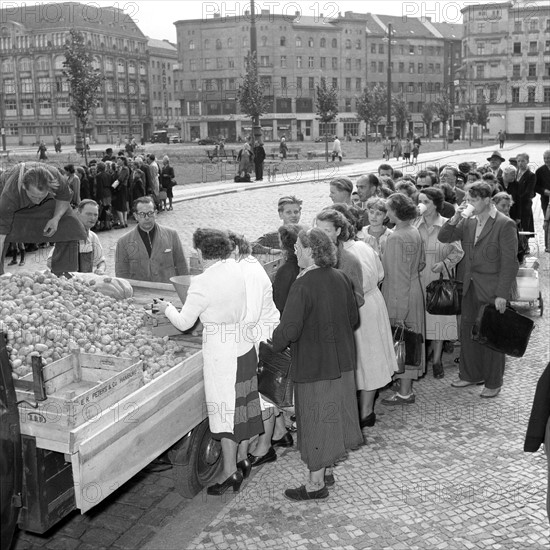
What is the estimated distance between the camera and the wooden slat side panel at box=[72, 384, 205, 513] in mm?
3836

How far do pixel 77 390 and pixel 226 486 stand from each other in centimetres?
141

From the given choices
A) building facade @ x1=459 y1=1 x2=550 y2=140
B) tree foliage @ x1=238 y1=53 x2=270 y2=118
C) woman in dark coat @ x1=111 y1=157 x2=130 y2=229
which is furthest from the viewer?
building facade @ x1=459 y1=1 x2=550 y2=140

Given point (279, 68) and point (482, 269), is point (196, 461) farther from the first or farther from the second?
point (279, 68)

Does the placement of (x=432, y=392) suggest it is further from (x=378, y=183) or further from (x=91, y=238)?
(x=91, y=238)

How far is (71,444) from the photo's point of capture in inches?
149

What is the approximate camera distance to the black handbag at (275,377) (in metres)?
5.30

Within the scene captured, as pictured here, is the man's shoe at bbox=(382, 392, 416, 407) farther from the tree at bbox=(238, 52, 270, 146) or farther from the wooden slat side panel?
the tree at bbox=(238, 52, 270, 146)

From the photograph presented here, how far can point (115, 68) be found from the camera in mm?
100375

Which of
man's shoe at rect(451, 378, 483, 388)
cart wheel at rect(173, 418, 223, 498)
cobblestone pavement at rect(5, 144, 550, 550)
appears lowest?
cobblestone pavement at rect(5, 144, 550, 550)

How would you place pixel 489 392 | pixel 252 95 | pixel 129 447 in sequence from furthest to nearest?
1. pixel 252 95
2. pixel 489 392
3. pixel 129 447

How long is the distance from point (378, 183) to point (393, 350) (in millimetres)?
3432

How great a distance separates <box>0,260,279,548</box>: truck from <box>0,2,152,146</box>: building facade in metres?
93.1

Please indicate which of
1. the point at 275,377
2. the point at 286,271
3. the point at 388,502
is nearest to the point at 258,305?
the point at 275,377

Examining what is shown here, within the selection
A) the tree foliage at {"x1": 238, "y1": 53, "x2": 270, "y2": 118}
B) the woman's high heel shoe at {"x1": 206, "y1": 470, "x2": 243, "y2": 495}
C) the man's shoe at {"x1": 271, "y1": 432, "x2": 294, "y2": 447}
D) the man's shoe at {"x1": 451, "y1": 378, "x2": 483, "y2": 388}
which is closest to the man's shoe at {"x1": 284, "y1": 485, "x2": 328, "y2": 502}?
the woman's high heel shoe at {"x1": 206, "y1": 470, "x2": 243, "y2": 495}
